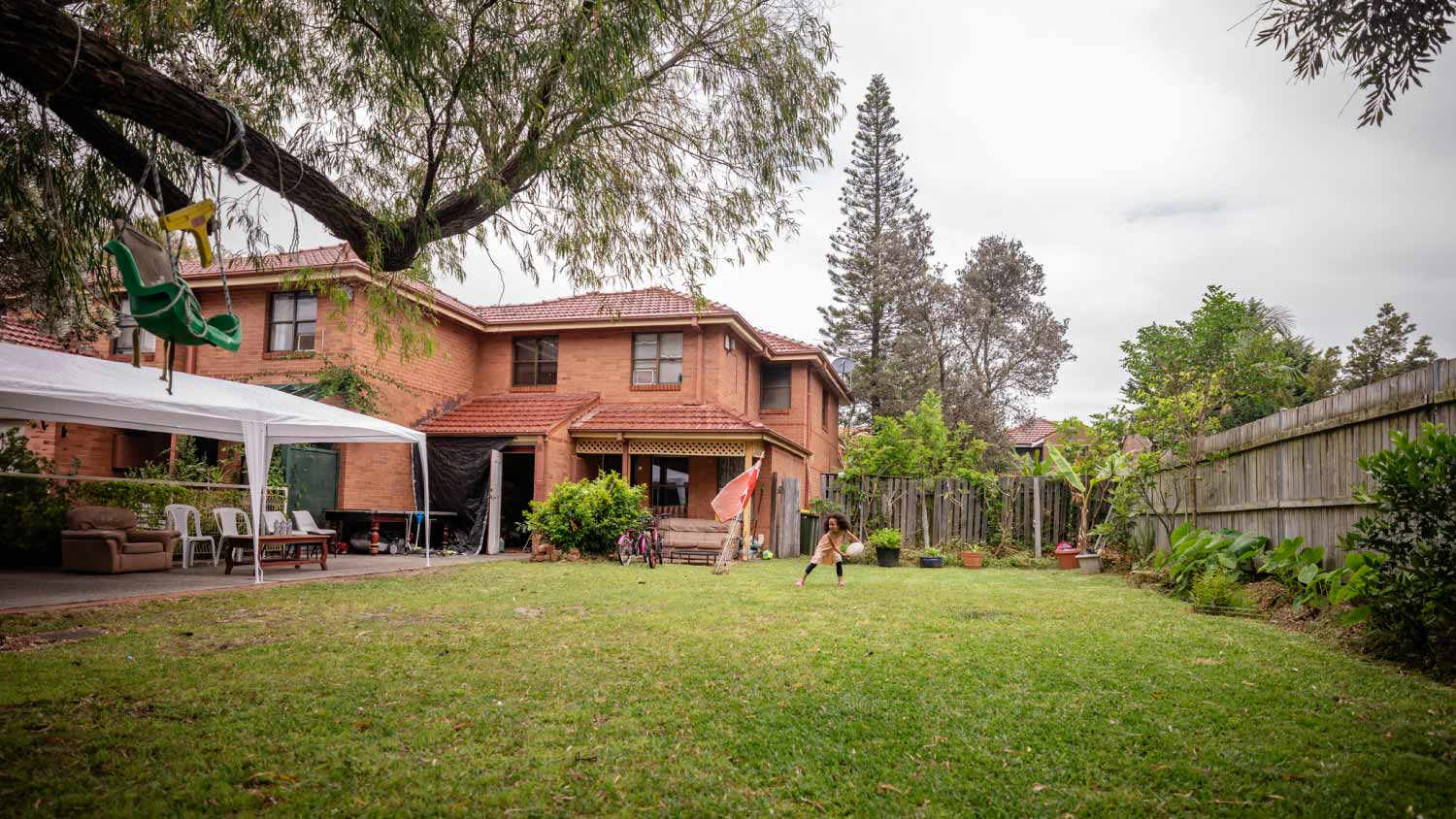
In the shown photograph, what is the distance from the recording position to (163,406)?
31.5 ft

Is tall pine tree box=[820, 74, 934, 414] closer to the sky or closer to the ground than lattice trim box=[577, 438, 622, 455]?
closer to the sky

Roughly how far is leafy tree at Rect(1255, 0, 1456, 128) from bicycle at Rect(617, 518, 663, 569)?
11899 millimetres

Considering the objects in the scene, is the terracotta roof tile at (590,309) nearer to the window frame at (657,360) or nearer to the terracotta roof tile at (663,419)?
the window frame at (657,360)

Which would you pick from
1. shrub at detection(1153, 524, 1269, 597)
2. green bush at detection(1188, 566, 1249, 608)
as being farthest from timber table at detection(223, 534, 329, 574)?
shrub at detection(1153, 524, 1269, 597)

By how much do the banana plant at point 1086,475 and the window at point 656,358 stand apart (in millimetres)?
9335

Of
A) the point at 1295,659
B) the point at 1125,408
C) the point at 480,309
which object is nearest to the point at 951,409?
the point at 1125,408

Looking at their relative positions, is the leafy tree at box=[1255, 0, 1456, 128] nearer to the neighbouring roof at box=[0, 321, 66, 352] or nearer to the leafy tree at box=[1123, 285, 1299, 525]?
the leafy tree at box=[1123, 285, 1299, 525]

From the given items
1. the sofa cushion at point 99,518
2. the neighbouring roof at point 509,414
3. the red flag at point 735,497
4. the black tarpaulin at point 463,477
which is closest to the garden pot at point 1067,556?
the red flag at point 735,497

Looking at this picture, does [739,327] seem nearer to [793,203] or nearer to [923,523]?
[923,523]

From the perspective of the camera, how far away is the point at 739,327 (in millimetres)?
20531

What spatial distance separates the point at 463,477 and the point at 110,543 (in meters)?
7.70

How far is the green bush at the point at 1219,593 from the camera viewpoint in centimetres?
860

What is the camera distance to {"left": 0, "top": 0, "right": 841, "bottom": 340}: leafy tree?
14.8 feet

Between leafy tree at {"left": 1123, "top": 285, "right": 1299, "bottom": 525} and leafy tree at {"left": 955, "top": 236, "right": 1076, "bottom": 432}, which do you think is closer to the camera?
leafy tree at {"left": 1123, "top": 285, "right": 1299, "bottom": 525}
